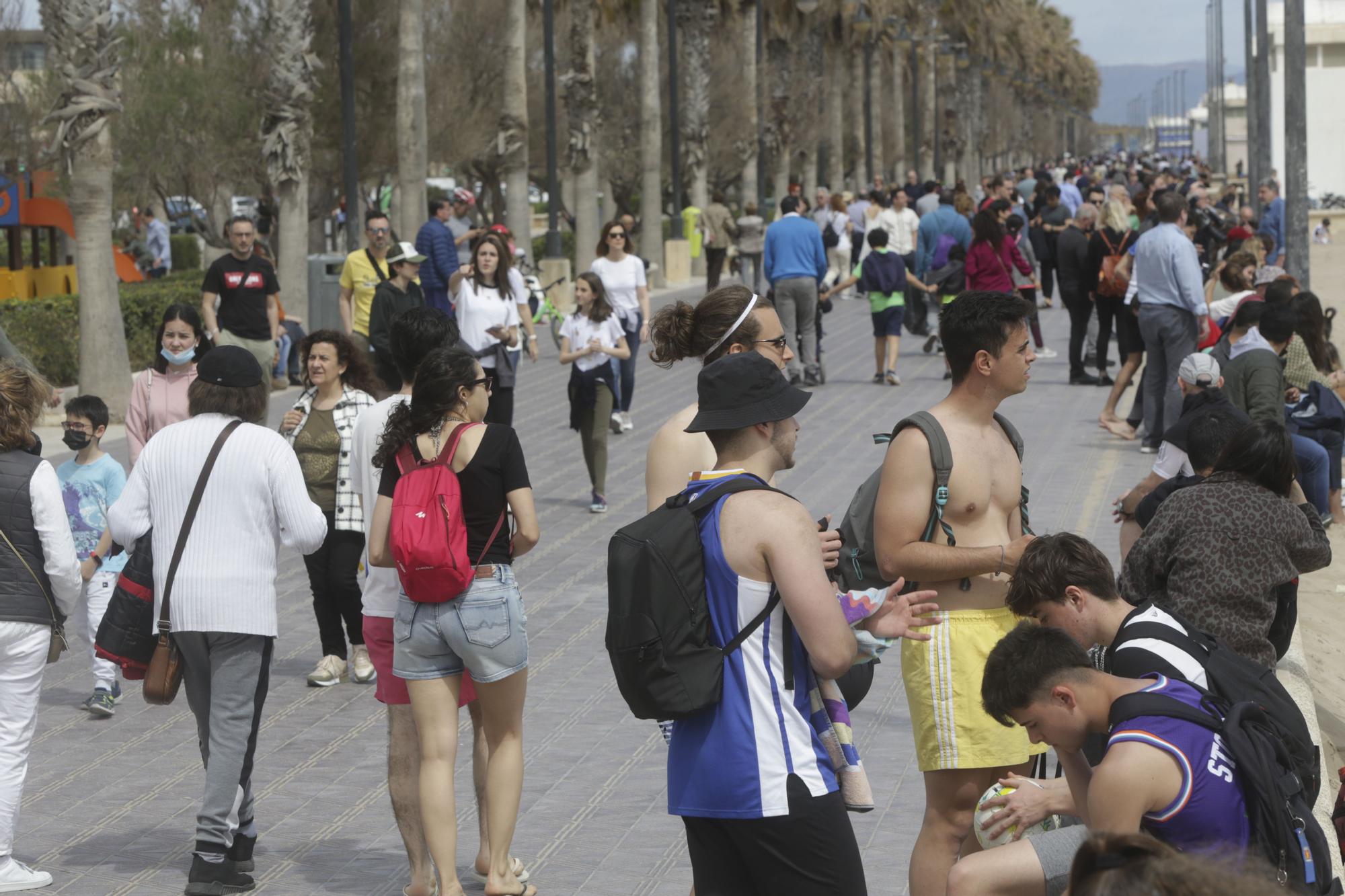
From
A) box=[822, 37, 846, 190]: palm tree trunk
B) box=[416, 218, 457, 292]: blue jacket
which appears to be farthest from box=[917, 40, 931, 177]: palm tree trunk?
box=[416, 218, 457, 292]: blue jacket

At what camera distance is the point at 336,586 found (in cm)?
770

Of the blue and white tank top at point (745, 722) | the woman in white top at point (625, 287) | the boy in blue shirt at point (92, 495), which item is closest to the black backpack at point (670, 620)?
the blue and white tank top at point (745, 722)

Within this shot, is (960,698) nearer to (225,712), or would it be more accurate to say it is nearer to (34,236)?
(225,712)

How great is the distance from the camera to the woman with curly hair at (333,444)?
746 cm

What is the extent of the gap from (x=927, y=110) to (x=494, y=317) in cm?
8059

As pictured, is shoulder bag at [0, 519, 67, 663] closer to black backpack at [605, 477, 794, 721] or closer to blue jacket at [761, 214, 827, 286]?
black backpack at [605, 477, 794, 721]

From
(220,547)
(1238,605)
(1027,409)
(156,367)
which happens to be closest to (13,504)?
(220,547)

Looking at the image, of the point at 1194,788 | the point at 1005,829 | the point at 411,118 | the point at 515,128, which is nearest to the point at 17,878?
the point at 1005,829

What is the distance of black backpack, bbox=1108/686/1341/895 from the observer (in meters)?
3.40

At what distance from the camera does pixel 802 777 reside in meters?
3.62

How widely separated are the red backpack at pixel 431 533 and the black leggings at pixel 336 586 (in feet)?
8.06

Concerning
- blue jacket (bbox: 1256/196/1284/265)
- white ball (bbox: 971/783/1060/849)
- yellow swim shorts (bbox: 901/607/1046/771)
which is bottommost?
white ball (bbox: 971/783/1060/849)

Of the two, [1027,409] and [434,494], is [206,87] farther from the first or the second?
[434,494]

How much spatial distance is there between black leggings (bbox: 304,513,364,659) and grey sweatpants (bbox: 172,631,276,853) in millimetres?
1912
